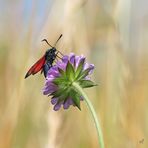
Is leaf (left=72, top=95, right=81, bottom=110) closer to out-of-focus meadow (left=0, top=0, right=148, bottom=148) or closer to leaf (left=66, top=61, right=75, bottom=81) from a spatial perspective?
leaf (left=66, top=61, right=75, bottom=81)

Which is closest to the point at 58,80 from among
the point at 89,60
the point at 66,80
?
the point at 66,80

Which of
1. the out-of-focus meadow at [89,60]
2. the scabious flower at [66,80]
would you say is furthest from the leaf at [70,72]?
the out-of-focus meadow at [89,60]

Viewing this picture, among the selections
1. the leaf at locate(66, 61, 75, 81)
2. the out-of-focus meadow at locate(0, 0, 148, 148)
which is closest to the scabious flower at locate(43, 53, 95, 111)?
the leaf at locate(66, 61, 75, 81)

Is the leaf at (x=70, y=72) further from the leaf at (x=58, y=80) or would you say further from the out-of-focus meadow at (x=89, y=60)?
the out-of-focus meadow at (x=89, y=60)

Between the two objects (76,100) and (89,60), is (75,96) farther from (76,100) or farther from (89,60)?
(89,60)

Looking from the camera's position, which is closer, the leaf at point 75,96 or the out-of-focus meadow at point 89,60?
the leaf at point 75,96

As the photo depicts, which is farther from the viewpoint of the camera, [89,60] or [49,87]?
[89,60]
